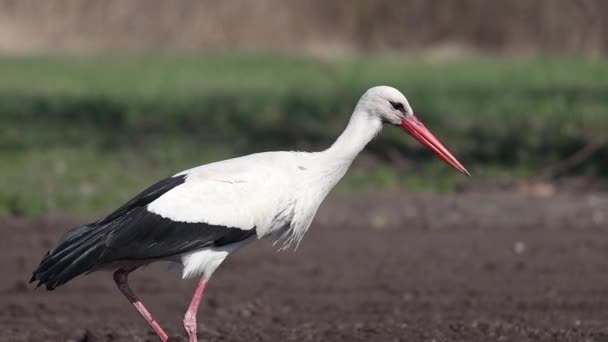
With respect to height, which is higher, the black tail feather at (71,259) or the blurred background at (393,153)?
the blurred background at (393,153)

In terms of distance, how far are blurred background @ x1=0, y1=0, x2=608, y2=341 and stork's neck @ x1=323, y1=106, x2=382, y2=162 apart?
1049mm

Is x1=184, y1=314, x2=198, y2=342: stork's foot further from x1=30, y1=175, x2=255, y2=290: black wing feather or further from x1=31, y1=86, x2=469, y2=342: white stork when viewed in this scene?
x1=30, y1=175, x2=255, y2=290: black wing feather

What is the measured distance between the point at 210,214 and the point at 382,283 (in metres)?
2.75

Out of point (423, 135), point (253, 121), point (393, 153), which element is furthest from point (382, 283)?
point (253, 121)

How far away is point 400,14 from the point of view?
3756cm

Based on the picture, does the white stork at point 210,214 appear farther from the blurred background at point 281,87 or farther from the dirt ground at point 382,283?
the blurred background at point 281,87

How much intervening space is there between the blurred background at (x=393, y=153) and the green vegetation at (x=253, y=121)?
0.15ft

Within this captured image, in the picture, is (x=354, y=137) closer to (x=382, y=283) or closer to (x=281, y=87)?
(x=382, y=283)

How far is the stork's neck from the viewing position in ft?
23.1

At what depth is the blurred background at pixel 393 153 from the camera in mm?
9039

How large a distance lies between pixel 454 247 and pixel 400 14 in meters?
27.6

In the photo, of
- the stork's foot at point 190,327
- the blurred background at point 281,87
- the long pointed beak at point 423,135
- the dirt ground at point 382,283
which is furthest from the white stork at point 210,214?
the blurred background at point 281,87

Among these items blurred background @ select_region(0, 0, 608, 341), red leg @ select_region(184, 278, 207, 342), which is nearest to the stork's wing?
red leg @ select_region(184, 278, 207, 342)

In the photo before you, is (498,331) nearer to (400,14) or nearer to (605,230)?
(605,230)
